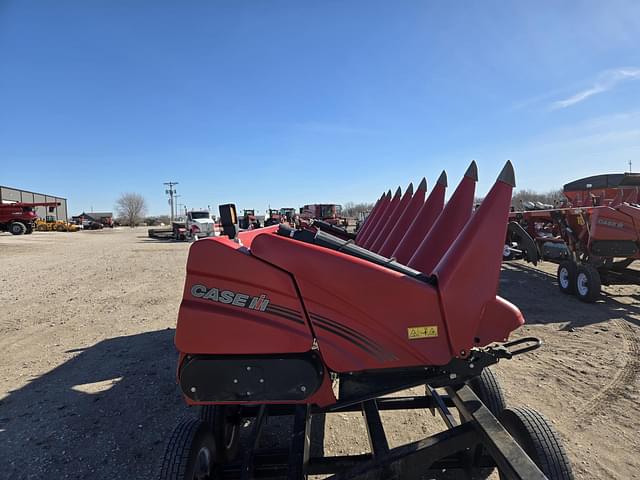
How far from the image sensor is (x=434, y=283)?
1771 millimetres

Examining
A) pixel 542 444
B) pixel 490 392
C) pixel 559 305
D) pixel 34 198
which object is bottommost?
pixel 559 305

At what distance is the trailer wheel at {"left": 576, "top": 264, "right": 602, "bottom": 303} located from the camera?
264 inches

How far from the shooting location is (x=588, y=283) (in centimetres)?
682

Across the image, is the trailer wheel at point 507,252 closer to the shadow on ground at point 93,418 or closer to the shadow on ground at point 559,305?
the shadow on ground at point 559,305

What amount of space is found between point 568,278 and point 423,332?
24.0 ft

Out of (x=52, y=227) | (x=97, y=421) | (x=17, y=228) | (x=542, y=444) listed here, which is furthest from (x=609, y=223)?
(x=52, y=227)

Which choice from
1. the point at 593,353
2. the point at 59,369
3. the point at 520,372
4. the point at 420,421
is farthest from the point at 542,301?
the point at 59,369

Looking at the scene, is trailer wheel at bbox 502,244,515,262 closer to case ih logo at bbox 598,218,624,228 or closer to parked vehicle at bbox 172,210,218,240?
case ih logo at bbox 598,218,624,228

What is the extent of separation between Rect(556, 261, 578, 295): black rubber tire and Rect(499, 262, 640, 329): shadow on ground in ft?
0.46

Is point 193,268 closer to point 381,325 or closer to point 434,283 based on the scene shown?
point 381,325

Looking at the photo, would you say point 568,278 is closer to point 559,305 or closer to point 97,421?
point 559,305

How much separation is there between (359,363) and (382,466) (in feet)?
1.51

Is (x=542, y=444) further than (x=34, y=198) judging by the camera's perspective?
No

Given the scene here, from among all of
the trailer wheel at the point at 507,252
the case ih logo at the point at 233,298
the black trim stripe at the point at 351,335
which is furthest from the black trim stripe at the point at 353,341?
the trailer wheel at the point at 507,252
